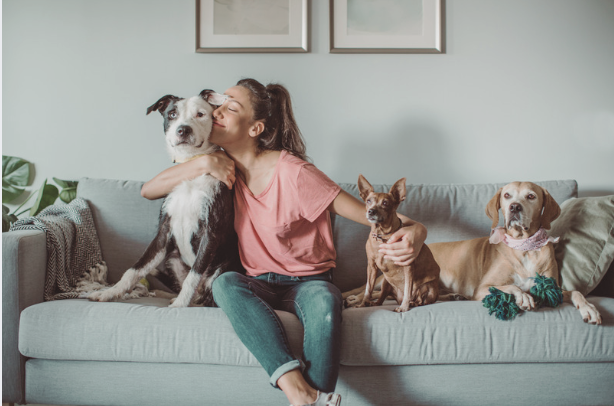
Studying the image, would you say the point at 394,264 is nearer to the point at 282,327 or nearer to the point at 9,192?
the point at 282,327

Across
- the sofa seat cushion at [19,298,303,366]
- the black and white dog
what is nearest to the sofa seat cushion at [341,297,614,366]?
the sofa seat cushion at [19,298,303,366]

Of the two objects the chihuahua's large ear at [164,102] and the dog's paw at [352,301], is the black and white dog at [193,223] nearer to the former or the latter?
the chihuahua's large ear at [164,102]

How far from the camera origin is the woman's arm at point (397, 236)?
152 cm

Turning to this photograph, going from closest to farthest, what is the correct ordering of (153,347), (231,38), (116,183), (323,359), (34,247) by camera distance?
(323,359)
(153,347)
(34,247)
(116,183)
(231,38)

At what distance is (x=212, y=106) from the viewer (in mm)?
1706

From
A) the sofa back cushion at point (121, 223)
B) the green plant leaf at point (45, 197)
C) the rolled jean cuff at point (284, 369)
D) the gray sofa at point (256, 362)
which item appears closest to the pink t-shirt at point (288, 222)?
the gray sofa at point (256, 362)

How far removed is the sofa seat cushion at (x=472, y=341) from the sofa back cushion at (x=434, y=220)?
23.1 inches

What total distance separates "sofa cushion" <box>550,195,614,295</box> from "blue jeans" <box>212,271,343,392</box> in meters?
0.94

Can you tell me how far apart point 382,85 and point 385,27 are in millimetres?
314

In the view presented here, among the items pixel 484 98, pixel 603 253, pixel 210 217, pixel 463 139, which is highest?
pixel 484 98

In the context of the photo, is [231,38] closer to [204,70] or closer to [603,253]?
[204,70]

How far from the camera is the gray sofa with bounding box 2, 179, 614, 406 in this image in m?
1.41

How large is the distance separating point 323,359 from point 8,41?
2.47 meters

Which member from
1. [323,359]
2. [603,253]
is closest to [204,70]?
[323,359]
